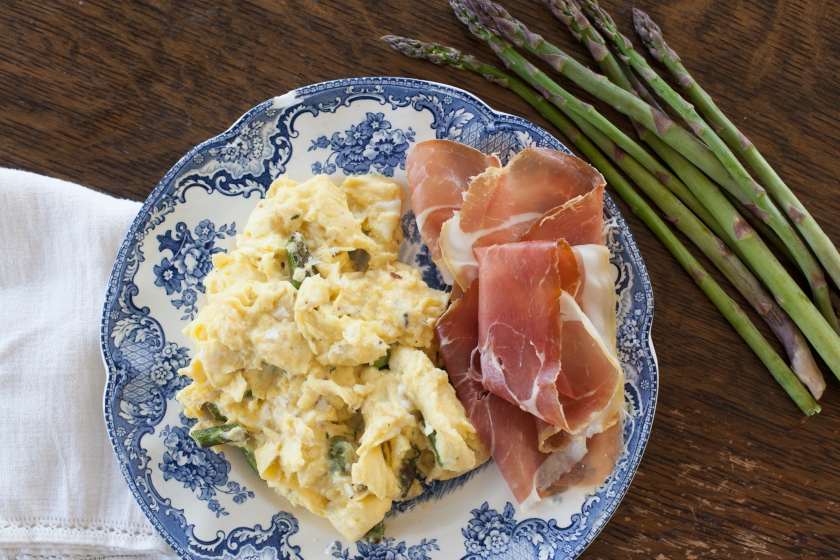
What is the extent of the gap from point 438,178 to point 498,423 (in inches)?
48.9

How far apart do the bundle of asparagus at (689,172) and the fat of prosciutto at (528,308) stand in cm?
48

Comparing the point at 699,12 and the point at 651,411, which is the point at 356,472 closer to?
the point at 651,411

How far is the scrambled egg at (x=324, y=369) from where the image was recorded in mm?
2662

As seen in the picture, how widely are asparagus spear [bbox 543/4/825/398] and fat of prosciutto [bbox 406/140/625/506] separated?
599 millimetres

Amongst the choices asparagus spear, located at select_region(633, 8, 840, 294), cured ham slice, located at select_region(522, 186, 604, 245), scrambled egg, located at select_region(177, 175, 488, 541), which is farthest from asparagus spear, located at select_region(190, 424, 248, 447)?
asparagus spear, located at select_region(633, 8, 840, 294)

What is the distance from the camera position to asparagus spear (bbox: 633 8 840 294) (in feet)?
10.2

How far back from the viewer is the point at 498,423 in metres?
2.87

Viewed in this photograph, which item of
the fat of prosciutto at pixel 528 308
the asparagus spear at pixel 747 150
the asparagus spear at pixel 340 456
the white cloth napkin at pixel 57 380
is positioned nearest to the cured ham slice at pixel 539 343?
the fat of prosciutto at pixel 528 308

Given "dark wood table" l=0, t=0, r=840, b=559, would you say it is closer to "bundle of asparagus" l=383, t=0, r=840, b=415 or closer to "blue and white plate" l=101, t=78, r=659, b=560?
"bundle of asparagus" l=383, t=0, r=840, b=415

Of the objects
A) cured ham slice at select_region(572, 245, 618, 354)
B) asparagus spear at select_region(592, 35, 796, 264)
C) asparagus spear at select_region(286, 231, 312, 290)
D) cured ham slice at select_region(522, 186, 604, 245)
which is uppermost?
asparagus spear at select_region(592, 35, 796, 264)

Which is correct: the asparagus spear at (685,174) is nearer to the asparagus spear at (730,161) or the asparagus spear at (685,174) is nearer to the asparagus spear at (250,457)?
Answer: the asparagus spear at (730,161)

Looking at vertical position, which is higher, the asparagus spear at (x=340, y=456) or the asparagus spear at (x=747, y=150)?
the asparagus spear at (x=747, y=150)

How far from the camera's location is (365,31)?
3.40 metres

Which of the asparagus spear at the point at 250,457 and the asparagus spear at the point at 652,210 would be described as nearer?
the asparagus spear at the point at 250,457
